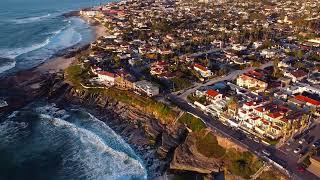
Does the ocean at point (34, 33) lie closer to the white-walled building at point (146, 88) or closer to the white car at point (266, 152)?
the white-walled building at point (146, 88)

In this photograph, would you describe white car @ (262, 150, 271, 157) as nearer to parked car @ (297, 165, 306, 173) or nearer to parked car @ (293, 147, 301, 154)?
parked car @ (293, 147, 301, 154)

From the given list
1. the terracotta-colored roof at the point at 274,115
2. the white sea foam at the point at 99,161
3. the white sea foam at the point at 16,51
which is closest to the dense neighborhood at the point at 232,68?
the terracotta-colored roof at the point at 274,115

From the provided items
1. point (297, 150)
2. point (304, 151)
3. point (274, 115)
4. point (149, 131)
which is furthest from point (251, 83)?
point (304, 151)

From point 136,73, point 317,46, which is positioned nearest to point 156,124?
point 136,73

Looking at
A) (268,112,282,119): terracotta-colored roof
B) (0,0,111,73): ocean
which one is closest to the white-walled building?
(268,112,282,119): terracotta-colored roof

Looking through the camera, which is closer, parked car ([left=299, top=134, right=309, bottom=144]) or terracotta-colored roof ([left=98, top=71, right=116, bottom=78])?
parked car ([left=299, top=134, right=309, bottom=144])
